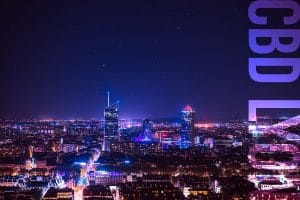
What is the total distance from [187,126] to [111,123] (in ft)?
10.5

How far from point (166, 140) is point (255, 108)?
14144 millimetres

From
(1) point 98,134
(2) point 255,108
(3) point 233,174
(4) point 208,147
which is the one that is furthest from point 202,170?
(1) point 98,134

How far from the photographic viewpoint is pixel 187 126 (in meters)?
23.8

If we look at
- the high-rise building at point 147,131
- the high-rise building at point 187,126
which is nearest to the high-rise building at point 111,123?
the high-rise building at point 147,131

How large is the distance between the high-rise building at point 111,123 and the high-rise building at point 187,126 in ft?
8.80

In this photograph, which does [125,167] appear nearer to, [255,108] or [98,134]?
[255,108]

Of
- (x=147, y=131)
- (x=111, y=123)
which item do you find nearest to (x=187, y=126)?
(x=147, y=131)

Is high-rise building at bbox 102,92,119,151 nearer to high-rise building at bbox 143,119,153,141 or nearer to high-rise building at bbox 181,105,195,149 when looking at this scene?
high-rise building at bbox 143,119,153,141

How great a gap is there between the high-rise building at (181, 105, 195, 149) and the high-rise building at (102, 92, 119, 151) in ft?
8.80

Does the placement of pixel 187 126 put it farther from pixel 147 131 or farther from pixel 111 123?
pixel 111 123

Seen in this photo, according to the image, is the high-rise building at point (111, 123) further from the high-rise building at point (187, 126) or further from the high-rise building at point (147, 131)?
the high-rise building at point (187, 126)

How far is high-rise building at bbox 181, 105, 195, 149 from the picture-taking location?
22703mm

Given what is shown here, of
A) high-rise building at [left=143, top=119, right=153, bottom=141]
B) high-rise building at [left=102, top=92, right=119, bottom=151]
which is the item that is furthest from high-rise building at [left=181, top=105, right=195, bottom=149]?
high-rise building at [left=102, top=92, right=119, bottom=151]

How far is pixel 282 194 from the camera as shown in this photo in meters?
9.31
